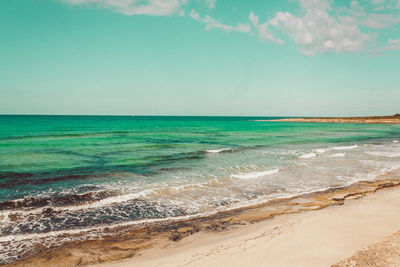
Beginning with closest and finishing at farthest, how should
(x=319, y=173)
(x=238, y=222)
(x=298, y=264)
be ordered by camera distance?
(x=298, y=264) < (x=238, y=222) < (x=319, y=173)

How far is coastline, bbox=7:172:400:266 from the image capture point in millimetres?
→ 6031

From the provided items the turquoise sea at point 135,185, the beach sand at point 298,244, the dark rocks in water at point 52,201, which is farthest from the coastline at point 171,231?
the dark rocks in water at point 52,201

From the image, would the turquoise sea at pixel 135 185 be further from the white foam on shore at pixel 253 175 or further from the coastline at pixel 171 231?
the coastline at pixel 171 231

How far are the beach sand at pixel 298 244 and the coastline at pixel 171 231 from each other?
0.79 feet

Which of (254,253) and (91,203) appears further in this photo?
(91,203)

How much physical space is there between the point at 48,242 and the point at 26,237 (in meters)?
0.83

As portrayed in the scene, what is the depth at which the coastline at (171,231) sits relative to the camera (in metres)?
6.03

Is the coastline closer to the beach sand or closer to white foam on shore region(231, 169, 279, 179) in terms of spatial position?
the beach sand

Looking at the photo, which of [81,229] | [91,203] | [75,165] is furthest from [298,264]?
[75,165]

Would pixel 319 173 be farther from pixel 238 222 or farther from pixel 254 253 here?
pixel 254 253

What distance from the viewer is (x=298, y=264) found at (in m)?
5.02

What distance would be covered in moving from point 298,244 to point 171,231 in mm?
3591

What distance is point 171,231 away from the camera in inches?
295

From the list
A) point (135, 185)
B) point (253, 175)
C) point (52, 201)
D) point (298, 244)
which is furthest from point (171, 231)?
point (253, 175)
